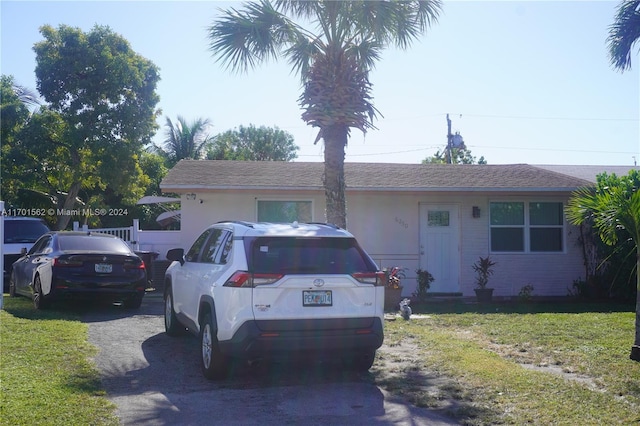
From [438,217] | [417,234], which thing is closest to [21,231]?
[417,234]

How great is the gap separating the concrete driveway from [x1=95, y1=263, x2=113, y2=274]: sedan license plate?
9.11 ft

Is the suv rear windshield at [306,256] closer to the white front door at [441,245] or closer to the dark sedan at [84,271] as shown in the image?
the dark sedan at [84,271]

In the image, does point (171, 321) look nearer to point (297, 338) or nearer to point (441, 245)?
point (297, 338)

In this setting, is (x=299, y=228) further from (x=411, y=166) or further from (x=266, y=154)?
(x=266, y=154)

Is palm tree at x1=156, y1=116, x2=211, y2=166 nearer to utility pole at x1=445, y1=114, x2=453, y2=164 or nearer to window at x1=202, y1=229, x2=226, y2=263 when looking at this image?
utility pole at x1=445, y1=114, x2=453, y2=164

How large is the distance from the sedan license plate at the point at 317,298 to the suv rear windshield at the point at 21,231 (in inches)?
481

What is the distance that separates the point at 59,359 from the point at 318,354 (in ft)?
10.4

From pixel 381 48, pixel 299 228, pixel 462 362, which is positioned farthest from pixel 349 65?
pixel 462 362

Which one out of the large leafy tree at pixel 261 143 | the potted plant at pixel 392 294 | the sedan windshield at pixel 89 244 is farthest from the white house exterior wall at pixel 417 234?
the large leafy tree at pixel 261 143

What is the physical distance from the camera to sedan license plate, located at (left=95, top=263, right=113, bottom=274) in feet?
38.4

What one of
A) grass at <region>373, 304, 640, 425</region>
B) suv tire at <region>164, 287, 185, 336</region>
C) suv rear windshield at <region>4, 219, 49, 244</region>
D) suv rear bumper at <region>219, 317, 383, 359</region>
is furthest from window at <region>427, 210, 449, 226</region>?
suv rear windshield at <region>4, 219, 49, 244</region>

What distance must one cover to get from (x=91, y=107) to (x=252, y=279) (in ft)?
61.6

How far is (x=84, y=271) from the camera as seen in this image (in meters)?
11.6

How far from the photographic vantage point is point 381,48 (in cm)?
1258
